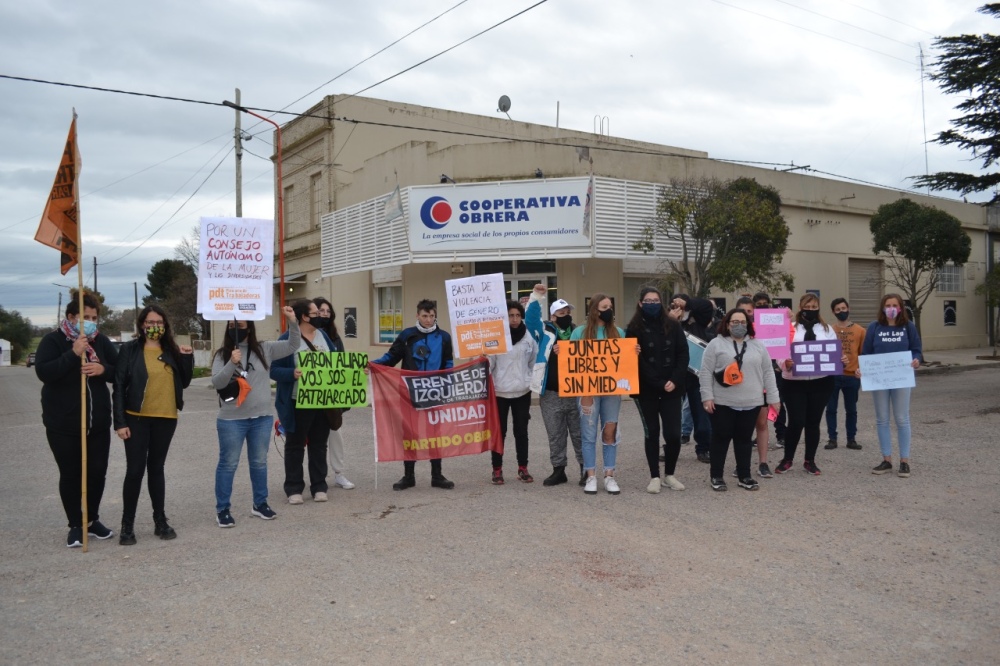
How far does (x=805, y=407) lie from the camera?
333 inches

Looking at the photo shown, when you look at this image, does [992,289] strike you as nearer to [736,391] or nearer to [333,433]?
[736,391]

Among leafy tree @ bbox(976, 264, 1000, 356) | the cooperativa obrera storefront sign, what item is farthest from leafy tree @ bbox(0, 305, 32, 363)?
leafy tree @ bbox(976, 264, 1000, 356)

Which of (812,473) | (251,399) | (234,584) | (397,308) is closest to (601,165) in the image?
(397,308)

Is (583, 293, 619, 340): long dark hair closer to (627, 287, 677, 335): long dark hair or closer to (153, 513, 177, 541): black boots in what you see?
(627, 287, 677, 335): long dark hair

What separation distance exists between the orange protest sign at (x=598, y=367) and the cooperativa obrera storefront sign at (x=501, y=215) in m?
12.9

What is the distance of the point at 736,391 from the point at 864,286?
24.5 metres

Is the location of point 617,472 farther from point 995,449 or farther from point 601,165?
point 601,165

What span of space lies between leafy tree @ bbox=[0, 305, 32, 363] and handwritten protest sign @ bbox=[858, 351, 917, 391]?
109 meters

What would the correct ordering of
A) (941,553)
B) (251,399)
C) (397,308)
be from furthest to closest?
(397,308), (251,399), (941,553)

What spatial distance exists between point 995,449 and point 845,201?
21017 mm

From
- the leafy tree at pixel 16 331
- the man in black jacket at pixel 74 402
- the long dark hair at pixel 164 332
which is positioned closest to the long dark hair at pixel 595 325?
the long dark hair at pixel 164 332

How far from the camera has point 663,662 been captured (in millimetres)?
3922

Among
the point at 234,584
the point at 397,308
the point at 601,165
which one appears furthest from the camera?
the point at 397,308

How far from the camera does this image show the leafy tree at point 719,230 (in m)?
19.5
